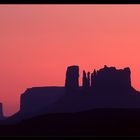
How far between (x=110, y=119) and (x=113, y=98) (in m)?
47.1

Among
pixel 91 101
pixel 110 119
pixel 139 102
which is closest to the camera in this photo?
pixel 110 119

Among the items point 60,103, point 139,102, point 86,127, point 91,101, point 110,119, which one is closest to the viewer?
point 86,127

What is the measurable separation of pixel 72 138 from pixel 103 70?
14995cm

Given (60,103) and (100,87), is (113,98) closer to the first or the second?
(100,87)

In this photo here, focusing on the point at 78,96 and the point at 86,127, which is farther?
the point at 78,96
